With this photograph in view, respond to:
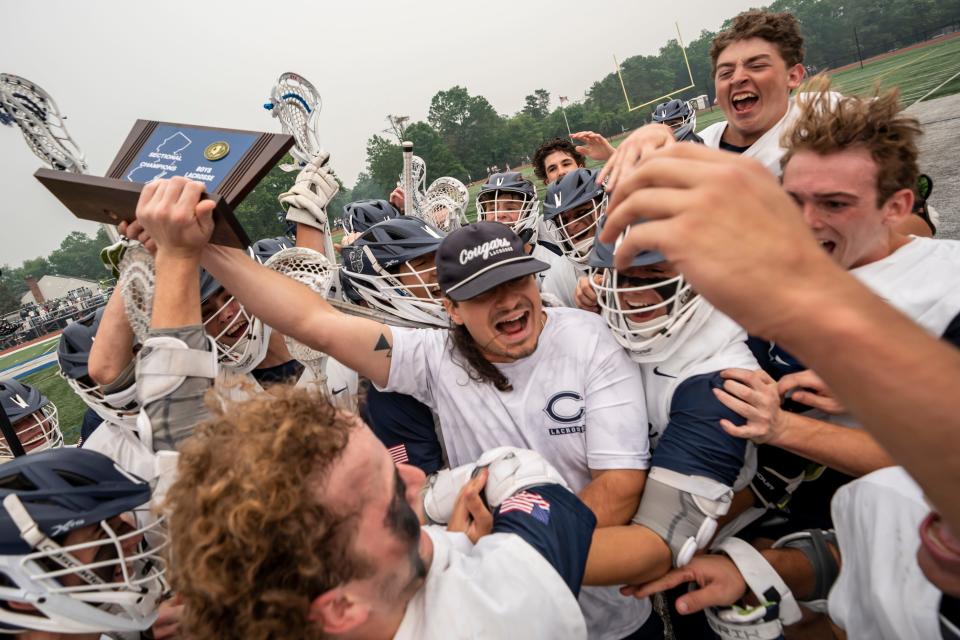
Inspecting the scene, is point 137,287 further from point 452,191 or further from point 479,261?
point 452,191

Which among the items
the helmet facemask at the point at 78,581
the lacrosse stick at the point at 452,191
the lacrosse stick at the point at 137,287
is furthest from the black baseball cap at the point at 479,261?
the lacrosse stick at the point at 452,191

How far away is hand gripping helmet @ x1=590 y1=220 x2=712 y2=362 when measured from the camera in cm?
198

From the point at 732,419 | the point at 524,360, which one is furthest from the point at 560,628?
the point at 524,360

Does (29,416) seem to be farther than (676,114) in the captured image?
No

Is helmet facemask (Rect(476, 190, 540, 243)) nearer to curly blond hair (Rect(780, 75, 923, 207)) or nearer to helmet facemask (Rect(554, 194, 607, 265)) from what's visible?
helmet facemask (Rect(554, 194, 607, 265))

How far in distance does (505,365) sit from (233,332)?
4.89 ft

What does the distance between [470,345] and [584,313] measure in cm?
57

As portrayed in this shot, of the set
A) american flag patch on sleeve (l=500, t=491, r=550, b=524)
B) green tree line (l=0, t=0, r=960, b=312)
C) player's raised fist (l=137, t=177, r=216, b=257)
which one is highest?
green tree line (l=0, t=0, r=960, b=312)

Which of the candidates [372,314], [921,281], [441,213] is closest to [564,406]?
[372,314]

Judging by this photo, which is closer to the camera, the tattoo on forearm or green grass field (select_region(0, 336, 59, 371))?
the tattoo on forearm

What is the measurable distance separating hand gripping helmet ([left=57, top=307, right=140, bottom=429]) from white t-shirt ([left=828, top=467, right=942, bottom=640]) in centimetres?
277

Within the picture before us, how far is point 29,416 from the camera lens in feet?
13.4

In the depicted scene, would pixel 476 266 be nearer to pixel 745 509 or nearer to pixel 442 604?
pixel 442 604

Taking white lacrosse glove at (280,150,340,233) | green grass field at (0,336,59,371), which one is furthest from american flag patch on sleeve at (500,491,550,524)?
green grass field at (0,336,59,371)
